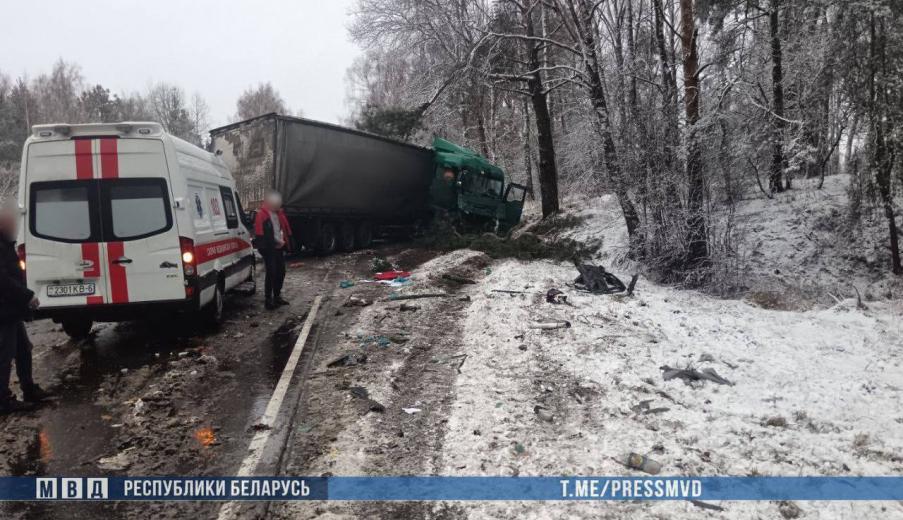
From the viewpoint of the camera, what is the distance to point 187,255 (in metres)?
6.16

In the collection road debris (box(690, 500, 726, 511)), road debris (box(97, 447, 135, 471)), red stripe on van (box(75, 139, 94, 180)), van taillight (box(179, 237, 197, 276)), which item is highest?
red stripe on van (box(75, 139, 94, 180))

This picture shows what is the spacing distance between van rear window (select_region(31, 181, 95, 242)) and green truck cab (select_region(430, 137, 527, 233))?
12.2 m

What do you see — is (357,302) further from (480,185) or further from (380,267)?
(480,185)

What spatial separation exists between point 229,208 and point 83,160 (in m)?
2.59

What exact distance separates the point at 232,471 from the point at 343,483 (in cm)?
79

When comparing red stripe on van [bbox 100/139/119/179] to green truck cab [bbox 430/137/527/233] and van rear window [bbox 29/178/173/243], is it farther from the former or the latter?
green truck cab [bbox 430/137/527/233]

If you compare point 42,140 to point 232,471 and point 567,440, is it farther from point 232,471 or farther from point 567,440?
point 567,440

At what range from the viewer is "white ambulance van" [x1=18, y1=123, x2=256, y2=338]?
584 cm

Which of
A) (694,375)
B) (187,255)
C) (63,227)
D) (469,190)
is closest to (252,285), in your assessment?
(187,255)

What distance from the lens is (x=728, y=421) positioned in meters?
4.16

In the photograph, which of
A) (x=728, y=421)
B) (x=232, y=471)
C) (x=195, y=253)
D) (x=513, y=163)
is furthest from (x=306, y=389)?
(x=513, y=163)

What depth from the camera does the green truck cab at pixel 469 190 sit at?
17.4m

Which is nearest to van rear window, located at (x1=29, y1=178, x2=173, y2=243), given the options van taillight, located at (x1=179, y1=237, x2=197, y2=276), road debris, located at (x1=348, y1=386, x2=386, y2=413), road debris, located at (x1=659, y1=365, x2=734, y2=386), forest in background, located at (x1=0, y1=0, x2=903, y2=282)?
van taillight, located at (x1=179, y1=237, x2=197, y2=276)

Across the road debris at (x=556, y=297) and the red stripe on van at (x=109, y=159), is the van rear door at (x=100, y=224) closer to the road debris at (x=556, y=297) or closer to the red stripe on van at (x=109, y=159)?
the red stripe on van at (x=109, y=159)
